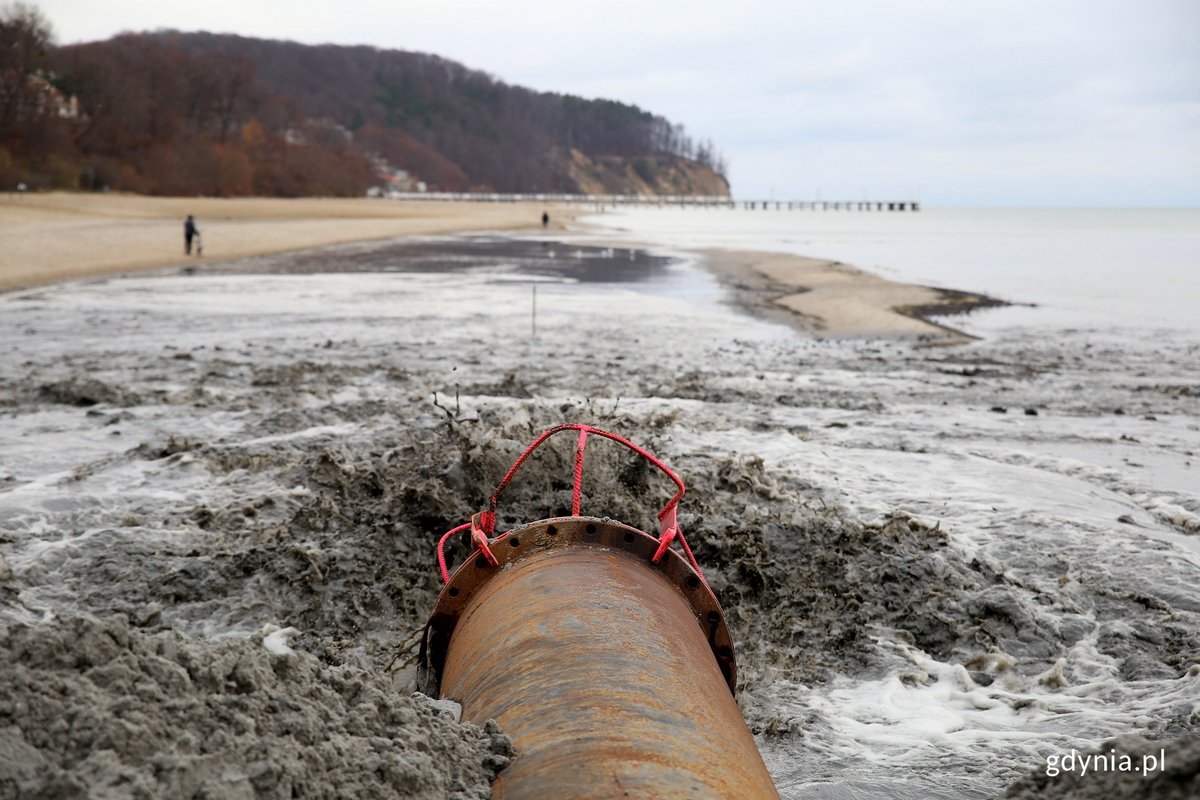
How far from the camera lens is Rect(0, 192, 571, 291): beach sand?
28.5 meters

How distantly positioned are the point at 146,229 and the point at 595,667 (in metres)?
45.4

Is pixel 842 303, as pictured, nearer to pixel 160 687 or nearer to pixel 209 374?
pixel 209 374

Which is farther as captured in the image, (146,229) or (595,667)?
(146,229)

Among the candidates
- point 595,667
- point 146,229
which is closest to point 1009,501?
point 595,667

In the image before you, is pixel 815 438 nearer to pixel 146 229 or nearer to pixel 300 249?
pixel 300 249

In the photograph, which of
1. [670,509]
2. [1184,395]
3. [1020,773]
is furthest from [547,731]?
[1184,395]

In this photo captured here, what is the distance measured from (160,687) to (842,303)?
829 inches

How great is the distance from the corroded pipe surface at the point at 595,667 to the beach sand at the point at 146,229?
77.1 ft

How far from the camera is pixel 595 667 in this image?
2.49m

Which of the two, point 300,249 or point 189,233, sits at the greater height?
point 189,233

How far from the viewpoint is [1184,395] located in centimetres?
1171

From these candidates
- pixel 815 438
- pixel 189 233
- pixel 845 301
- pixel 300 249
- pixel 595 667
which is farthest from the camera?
pixel 300 249

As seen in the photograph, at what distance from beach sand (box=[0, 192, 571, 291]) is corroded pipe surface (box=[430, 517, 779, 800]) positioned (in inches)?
925

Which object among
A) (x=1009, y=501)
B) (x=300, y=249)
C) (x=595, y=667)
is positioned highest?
(x=300, y=249)
